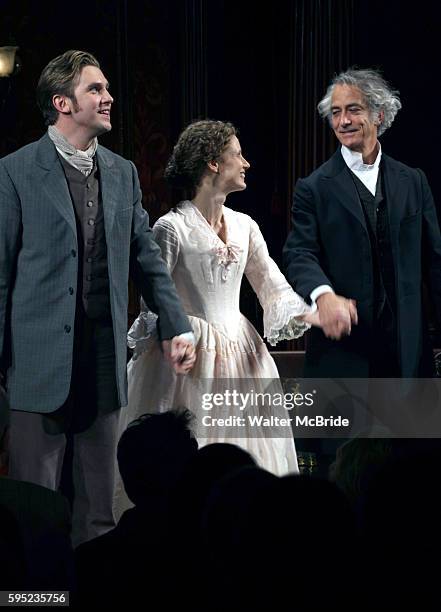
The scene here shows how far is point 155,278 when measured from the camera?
2969 mm

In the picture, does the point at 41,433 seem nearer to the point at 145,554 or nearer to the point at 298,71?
the point at 145,554

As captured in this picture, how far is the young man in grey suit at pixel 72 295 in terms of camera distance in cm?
279

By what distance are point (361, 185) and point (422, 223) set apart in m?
0.20

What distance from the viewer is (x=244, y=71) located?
4402 mm

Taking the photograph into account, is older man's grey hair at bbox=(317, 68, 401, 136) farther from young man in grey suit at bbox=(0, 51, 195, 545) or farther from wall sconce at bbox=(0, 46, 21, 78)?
wall sconce at bbox=(0, 46, 21, 78)

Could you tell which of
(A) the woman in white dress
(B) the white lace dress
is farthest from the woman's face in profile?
(B) the white lace dress

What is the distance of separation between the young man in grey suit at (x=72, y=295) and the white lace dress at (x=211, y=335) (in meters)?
0.35

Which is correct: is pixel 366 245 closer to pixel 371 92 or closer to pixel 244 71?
pixel 371 92

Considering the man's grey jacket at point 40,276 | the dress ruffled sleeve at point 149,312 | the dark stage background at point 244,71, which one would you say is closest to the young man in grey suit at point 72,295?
the man's grey jacket at point 40,276

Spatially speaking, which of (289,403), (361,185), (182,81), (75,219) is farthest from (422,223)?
(182,81)

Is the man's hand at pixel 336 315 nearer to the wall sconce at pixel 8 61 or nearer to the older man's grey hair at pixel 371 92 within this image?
the older man's grey hair at pixel 371 92

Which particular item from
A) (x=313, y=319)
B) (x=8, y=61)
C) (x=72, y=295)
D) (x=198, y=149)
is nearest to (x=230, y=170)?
(x=198, y=149)

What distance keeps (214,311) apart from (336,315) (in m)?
0.47

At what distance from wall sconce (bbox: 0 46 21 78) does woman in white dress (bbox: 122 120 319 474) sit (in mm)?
1067
